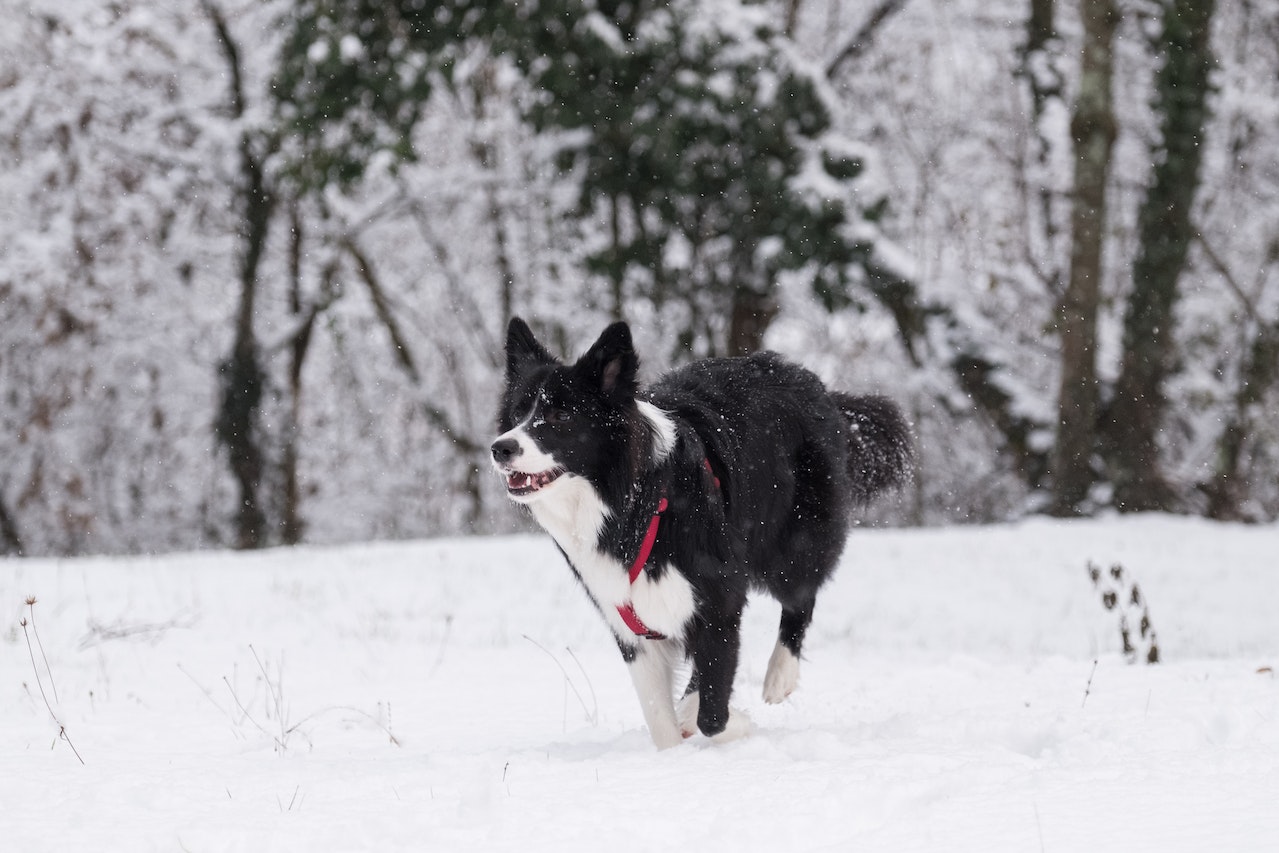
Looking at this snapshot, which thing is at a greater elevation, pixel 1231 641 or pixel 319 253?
pixel 319 253

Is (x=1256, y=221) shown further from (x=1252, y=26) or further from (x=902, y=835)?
(x=902, y=835)

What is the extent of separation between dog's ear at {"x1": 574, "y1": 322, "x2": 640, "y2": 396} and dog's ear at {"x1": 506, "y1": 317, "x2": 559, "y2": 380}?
1.04 feet

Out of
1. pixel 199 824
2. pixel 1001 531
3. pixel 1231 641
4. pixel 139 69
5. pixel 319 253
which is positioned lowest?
pixel 1001 531

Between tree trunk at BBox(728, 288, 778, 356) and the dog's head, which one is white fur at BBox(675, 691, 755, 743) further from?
tree trunk at BBox(728, 288, 778, 356)

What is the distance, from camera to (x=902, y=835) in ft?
9.34

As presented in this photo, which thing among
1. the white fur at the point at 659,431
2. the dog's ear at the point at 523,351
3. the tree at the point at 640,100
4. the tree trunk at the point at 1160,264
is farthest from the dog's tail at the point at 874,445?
the tree trunk at the point at 1160,264

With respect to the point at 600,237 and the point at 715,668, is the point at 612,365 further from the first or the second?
the point at 600,237

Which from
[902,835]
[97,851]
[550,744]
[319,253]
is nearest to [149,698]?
[550,744]

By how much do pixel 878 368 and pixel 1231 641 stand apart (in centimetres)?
856

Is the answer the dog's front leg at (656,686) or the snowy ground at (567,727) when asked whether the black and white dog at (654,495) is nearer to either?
the dog's front leg at (656,686)

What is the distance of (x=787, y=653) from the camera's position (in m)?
5.01

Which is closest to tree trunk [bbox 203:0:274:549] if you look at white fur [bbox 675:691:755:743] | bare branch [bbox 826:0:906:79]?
bare branch [bbox 826:0:906:79]

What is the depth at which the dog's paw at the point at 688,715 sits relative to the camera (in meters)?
4.53

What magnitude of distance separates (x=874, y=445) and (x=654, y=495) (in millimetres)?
1939
